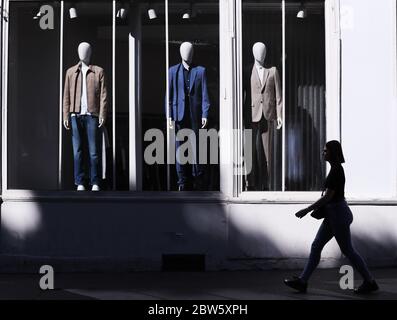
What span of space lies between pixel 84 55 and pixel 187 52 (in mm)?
1476

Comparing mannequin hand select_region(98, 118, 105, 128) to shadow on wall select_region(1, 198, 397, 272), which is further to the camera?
mannequin hand select_region(98, 118, 105, 128)

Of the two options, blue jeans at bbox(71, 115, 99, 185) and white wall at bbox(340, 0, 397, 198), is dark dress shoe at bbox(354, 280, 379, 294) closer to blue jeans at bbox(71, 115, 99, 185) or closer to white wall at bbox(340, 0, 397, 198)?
white wall at bbox(340, 0, 397, 198)

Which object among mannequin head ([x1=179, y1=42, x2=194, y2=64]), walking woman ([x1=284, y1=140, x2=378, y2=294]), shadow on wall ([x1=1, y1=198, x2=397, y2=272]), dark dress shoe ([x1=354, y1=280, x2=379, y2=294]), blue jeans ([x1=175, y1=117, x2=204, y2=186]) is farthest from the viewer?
mannequin head ([x1=179, y1=42, x2=194, y2=64])

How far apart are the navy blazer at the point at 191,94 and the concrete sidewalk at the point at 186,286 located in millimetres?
2281

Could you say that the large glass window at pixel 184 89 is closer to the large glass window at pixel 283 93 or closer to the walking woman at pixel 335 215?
the large glass window at pixel 283 93

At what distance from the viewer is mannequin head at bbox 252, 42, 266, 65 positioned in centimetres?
1322

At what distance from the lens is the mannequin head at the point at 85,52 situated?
13.3 m

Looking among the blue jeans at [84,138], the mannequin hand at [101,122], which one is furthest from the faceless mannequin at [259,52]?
the blue jeans at [84,138]

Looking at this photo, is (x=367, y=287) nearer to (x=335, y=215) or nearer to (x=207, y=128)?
(x=335, y=215)

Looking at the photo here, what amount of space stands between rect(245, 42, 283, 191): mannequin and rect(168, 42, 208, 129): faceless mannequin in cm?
64

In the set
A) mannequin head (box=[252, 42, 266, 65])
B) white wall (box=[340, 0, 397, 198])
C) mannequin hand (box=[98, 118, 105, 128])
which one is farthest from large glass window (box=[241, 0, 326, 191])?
mannequin hand (box=[98, 118, 105, 128])
